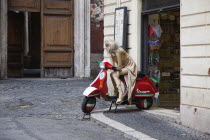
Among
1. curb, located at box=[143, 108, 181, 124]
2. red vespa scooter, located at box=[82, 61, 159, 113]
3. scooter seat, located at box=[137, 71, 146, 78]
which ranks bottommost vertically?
curb, located at box=[143, 108, 181, 124]

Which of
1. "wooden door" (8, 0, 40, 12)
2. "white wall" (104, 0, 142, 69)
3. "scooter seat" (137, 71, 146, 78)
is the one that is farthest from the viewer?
"wooden door" (8, 0, 40, 12)

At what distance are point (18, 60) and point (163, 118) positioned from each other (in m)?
10.5

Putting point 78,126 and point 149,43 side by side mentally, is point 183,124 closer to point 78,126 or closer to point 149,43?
point 78,126

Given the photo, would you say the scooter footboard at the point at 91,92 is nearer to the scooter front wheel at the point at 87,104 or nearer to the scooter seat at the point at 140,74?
the scooter front wheel at the point at 87,104

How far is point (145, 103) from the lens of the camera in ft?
29.2

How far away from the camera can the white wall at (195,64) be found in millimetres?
6934

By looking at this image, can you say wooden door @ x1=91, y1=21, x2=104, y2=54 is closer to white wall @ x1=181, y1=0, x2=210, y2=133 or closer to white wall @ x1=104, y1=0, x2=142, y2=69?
white wall @ x1=104, y1=0, x2=142, y2=69

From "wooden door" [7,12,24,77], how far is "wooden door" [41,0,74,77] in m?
1.12

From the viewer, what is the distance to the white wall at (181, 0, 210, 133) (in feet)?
22.7

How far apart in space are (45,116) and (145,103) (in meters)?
1.96

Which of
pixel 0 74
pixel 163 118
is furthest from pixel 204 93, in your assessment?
pixel 0 74

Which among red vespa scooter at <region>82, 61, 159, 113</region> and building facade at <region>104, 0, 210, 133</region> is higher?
building facade at <region>104, 0, 210, 133</region>

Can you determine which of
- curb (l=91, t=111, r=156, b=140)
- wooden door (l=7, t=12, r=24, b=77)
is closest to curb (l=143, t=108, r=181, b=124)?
curb (l=91, t=111, r=156, b=140)

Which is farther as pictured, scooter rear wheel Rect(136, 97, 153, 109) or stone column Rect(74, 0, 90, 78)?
stone column Rect(74, 0, 90, 78)
